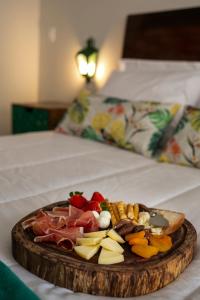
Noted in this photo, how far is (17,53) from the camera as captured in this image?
323cm

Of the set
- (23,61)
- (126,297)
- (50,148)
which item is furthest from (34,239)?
(23,61)

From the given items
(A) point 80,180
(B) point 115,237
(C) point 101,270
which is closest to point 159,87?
(A) point 80,180

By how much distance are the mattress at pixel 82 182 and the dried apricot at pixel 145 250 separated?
0.07 metres

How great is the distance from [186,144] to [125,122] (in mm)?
383

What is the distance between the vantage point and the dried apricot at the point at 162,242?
0.67 meters

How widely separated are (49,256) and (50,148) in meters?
1.17

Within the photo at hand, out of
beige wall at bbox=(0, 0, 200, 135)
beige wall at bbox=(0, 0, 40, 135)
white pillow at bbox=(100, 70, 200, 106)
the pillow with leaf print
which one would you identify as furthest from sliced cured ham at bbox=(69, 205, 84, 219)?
beige wall at bbox=(0, 0, 40, 135)

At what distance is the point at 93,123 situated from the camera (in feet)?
6.32

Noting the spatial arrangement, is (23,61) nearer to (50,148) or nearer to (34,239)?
(50,148)

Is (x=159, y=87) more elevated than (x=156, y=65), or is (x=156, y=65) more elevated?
(x=156, y=65)

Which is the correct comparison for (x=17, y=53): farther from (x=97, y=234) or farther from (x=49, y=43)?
(x=97, y=234)

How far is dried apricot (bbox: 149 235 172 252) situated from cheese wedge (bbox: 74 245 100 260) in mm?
122

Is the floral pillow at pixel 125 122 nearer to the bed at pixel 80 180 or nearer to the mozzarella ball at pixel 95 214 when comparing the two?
the bed at pixel 80 180

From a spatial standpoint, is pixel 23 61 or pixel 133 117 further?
pixel 23 61
